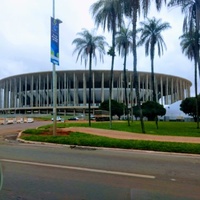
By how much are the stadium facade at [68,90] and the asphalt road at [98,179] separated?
98.7 meters

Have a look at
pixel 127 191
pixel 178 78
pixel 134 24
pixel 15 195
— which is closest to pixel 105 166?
pixel 127 191

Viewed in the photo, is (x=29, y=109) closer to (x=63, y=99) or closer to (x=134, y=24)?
(x=63, y=99)

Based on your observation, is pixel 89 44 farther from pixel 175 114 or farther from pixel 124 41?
pixel 175 114

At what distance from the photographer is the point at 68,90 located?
11238 cm

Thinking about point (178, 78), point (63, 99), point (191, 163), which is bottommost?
point (191, 163)

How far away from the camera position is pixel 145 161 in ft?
30.8

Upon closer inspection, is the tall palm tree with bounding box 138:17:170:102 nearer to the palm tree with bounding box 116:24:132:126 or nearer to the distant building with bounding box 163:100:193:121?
the palm tree with bounding box 116:24:132:126

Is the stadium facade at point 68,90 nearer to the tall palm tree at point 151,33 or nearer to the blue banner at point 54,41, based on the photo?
the tall palm tree at point 151,33

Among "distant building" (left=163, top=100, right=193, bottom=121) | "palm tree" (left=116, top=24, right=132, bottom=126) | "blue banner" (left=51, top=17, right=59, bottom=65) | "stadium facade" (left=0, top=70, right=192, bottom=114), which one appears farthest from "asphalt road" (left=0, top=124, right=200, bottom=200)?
"stadium facade" (left=0, top=70, right=192, bottom=114)

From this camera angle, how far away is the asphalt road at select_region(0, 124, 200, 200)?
5285 mm

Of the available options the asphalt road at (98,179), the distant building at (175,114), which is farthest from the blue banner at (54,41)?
the distant building at (175,114)

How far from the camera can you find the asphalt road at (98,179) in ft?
17.3

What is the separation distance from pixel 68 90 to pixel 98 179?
106699 millimetres

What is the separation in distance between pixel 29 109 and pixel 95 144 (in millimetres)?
102456
